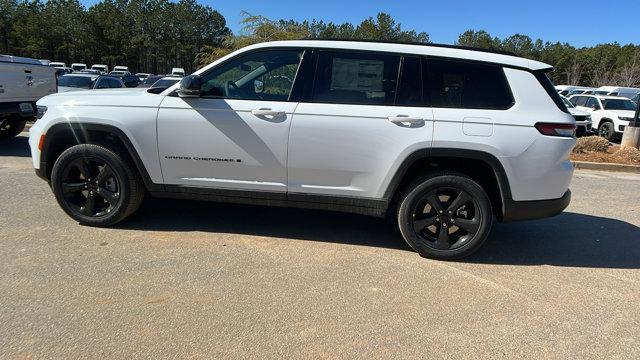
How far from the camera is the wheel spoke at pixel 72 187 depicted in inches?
180

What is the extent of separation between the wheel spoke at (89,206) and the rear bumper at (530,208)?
3.86 metres

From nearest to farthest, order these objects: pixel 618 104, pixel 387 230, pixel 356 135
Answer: pixel 356 135, pixel 387 230, pixel 618 104

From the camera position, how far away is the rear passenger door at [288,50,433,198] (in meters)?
3.96

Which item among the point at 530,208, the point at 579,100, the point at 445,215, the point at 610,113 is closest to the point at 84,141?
the point at 445,215

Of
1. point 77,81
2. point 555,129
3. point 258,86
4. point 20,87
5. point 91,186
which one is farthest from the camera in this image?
point 77,81

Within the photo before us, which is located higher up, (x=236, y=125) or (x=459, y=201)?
(x=236, y=125)

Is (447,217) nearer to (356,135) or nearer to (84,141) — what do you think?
(356,135)

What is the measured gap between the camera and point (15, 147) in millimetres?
9117

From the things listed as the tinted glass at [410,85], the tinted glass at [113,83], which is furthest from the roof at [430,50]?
the tinted glass at [113,83]

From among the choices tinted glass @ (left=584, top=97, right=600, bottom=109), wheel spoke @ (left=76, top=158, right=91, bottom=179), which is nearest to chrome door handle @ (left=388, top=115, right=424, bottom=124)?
wheel spoke @ (left=76, top=158, right=91, bottom=179)

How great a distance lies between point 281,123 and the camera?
160 inches

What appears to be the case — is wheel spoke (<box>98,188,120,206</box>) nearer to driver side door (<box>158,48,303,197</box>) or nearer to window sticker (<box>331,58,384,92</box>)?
driver side door (<box>158,48,303,197</box>)

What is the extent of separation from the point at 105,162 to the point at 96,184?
0.85 ft

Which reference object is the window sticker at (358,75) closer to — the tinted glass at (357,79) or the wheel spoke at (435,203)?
the tinted glass at (357,79)
